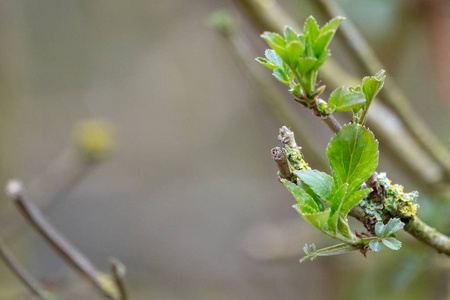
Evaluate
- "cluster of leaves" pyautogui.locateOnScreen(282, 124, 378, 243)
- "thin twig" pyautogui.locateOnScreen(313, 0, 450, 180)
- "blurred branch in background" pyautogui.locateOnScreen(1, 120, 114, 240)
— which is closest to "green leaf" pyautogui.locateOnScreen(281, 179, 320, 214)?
"cluster of leaves" pyautogui.locateOnScreen(282, 124, 378, 243)

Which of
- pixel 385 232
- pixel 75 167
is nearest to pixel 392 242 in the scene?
pixel 385 232

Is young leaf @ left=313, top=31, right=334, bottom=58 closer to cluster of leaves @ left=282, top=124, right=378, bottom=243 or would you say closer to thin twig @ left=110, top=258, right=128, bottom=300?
cluster of leaves @ left=282, top=124, right=378, bottom=243

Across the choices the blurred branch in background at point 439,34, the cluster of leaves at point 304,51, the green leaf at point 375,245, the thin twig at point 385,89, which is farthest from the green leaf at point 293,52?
the blurred branch in background at point 439,34

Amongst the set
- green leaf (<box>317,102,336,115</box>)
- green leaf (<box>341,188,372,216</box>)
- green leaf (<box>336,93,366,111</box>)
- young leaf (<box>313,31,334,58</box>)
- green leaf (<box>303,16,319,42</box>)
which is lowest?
green leaf (<box>341,188,372,216</box>)

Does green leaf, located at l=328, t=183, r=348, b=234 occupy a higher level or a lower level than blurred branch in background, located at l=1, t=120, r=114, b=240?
lower

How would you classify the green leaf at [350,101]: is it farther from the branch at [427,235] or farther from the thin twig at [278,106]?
the thin twig at [278,106]

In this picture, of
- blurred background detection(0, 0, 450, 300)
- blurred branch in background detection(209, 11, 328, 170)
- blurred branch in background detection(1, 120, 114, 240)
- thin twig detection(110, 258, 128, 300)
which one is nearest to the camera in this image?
thin twig detection(110, 258, 128, 300)

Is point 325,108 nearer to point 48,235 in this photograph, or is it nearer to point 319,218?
point 319,218
